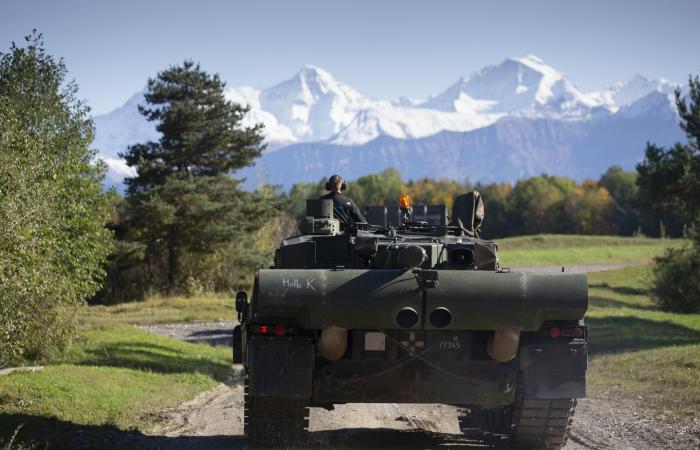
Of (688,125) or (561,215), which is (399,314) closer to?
(688,125)

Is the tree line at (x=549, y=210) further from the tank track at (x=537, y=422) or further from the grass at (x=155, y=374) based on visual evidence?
the tank track at (x=537, y=422)

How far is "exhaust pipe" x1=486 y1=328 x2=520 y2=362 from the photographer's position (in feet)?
32.3

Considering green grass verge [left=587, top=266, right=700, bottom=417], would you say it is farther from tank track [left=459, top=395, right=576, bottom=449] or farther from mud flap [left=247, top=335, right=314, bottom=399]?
mud flap [left=247, top=335, right=314, bottom=399]

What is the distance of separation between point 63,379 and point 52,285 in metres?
1.58

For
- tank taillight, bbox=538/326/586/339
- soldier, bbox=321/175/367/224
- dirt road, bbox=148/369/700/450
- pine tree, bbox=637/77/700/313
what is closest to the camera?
tank taillight, bbox=538/326/586/339

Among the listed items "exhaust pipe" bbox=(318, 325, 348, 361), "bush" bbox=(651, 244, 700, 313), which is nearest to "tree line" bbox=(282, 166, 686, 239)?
"bush" bbox=(651, 244, 700, 313)

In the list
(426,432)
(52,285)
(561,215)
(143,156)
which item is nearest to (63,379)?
(52,285)

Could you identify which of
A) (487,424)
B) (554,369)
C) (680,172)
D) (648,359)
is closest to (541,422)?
(554,369)

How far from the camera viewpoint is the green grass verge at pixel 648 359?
14883 mm

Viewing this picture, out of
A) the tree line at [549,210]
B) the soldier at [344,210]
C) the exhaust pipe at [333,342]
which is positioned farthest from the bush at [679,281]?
the tree line at [549,210]

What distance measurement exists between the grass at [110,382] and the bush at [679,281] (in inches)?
829

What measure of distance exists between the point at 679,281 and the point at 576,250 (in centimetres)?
5245

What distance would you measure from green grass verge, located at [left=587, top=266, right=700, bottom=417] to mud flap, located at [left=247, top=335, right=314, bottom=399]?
576 cm

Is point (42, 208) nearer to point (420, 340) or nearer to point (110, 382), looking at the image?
point (110, 382)
